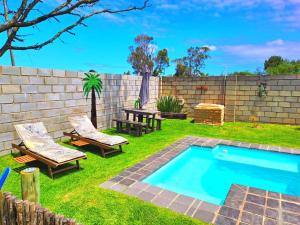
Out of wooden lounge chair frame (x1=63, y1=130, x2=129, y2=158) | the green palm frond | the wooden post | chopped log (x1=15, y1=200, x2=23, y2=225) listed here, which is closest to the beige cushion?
wooden lounge chair frame (x1=63, y1=130, x2=129, y2=158)

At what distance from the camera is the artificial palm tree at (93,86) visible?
851 centimetres

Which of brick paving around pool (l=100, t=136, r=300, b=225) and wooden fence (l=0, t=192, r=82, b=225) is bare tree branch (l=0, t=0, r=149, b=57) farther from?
brick paving around pool (l=100, t=136, r=300, b=225)

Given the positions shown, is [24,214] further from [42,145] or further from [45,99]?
[45,99]

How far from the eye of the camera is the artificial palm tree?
8.51 m

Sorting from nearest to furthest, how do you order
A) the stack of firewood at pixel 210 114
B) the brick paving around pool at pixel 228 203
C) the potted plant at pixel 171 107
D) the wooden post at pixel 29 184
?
the wooden post at pixel 29 184
the brick paving around pool at pixel 228 203
the stack of firewood at pixel 210 114
the potted plant at pixel 171 107

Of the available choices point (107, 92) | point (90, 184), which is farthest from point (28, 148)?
point (107, 92)

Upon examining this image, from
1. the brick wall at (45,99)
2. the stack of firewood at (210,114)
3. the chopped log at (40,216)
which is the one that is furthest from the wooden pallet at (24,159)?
the stack of firewood at (210,114)

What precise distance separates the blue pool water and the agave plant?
18.6 feet

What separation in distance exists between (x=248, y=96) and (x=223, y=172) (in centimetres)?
685

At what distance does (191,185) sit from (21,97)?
527 cm

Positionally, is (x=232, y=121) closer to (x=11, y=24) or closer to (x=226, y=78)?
(x=226, y=78)

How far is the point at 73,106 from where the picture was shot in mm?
8062

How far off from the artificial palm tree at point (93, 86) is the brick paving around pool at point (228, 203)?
13.5 feet

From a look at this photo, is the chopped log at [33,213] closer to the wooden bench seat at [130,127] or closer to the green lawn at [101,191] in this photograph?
the green lawn at [101,191]
